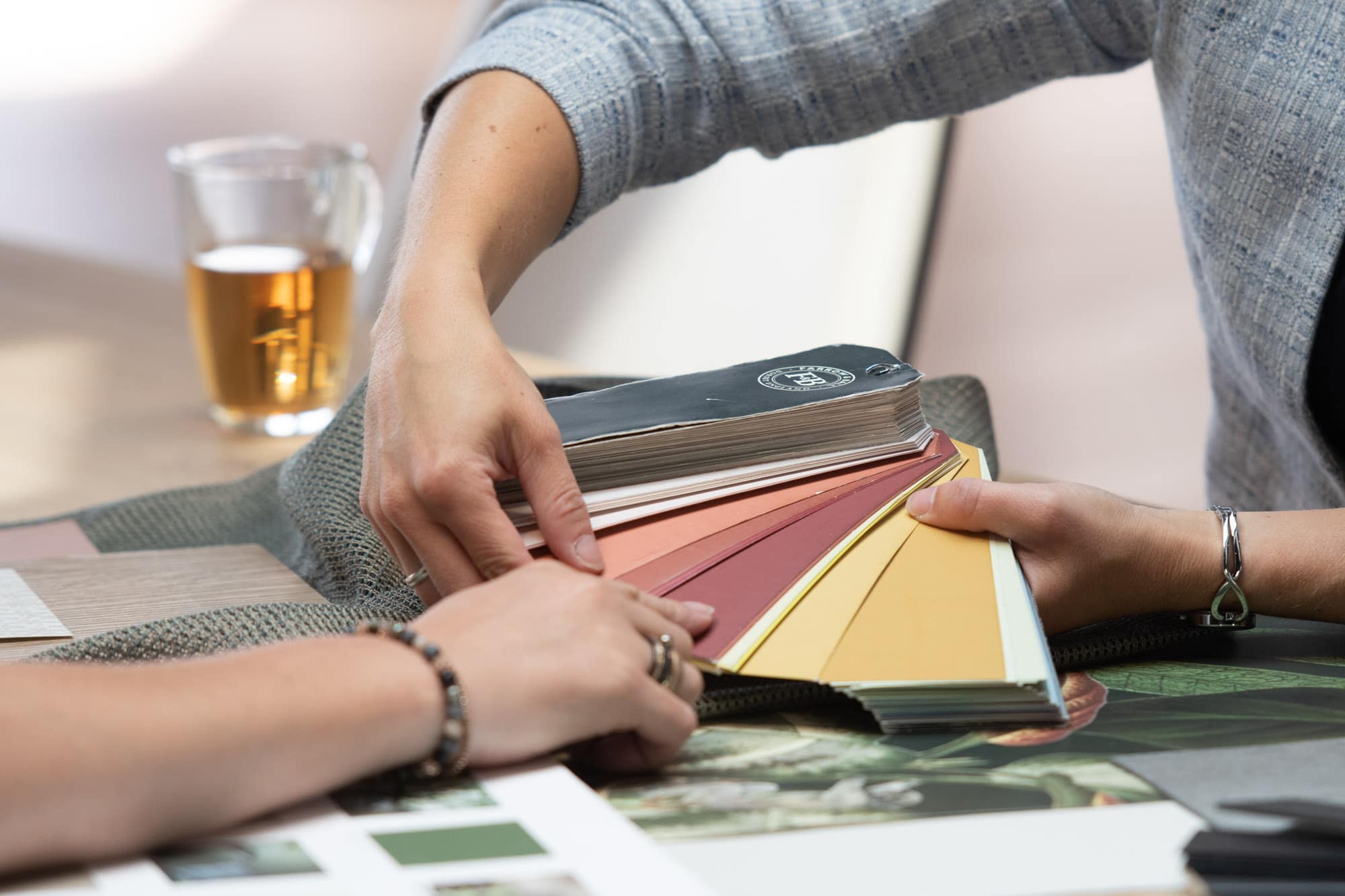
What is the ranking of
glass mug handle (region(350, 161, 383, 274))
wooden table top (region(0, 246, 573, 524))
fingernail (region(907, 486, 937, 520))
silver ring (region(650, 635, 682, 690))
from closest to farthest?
silver ring (region(650, 635, 682, 690)) → fingernail (region(907, 486, 937, 520)) → wooden table top (region(0, 246, 573, 524)) → glass mug handle (region(350, 161, 383, 274))

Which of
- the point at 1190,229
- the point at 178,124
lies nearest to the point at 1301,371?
the point at 1190,229

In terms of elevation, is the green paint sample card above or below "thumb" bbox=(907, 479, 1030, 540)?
below

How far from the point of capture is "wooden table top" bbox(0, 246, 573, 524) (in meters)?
1.06

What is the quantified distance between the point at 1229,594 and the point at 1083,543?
100 millimetres

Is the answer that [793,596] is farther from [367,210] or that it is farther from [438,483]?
[367,210]

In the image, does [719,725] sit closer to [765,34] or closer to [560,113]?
[560,113]

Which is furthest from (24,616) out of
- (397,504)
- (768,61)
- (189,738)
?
(768,61)

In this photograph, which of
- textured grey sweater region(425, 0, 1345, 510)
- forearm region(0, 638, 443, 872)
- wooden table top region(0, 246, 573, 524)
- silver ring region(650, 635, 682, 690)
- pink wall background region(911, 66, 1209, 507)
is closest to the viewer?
forearm region(0, 638, 443, 872)

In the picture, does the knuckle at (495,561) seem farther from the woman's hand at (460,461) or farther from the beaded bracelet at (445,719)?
the beaded bracelet at (445,719)

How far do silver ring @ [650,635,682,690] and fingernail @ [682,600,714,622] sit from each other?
1.2 inches

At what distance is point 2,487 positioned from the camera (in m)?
1.02

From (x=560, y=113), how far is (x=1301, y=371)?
480 mm

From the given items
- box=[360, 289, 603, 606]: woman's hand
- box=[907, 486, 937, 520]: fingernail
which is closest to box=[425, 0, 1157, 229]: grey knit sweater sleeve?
box=[360, 289, 603, 606]: woman's hand

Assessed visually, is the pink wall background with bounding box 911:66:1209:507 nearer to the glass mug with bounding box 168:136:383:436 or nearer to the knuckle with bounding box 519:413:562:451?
the glass mug with bounding box 168:136:383:436
